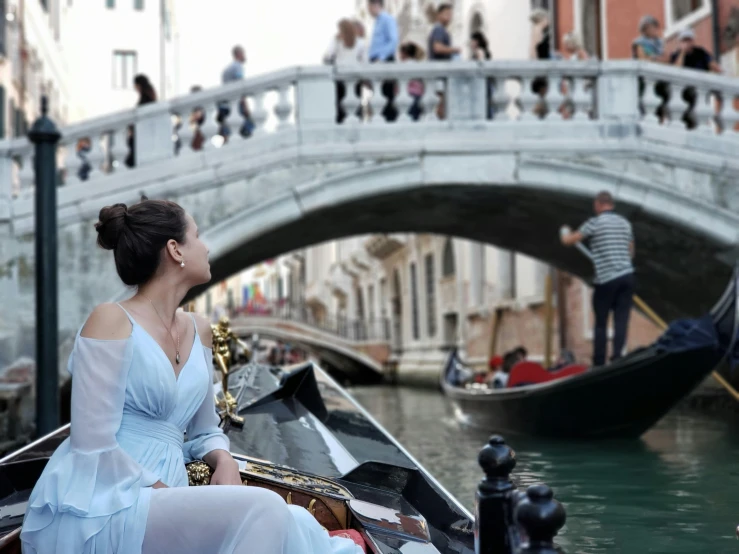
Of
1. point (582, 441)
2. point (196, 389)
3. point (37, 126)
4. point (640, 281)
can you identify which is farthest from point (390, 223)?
point (196, 389)

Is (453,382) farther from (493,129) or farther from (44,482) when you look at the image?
(44,482)

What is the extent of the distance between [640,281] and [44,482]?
19.9 feet

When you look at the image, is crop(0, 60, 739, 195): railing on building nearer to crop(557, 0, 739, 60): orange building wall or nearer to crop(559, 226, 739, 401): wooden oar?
crop(559, 226, 739, 401): wooden oar

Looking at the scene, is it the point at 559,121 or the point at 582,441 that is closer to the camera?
the point at 582,441

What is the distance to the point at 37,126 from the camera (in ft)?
12.5

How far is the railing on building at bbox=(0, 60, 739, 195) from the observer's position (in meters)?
5.05

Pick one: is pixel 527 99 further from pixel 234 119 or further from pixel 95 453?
pixel 95 453

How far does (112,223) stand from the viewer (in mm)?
1322

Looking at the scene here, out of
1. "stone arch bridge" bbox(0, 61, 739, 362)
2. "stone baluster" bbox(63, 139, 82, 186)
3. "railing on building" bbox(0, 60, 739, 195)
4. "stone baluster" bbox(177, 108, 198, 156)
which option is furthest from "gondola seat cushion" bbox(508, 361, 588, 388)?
"stone baluster" bbox(63, 139, 82, 186)

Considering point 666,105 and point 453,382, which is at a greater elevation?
point 666,105

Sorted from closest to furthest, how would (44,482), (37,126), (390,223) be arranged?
(44,482)
(37,126)
(390,223)

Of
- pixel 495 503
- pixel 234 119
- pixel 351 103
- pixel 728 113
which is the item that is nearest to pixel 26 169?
pixel 234 119

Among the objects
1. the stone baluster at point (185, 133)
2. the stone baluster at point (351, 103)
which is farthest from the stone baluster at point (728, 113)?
the stone baluster at point (185, 133)

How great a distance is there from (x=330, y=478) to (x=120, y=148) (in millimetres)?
3732
